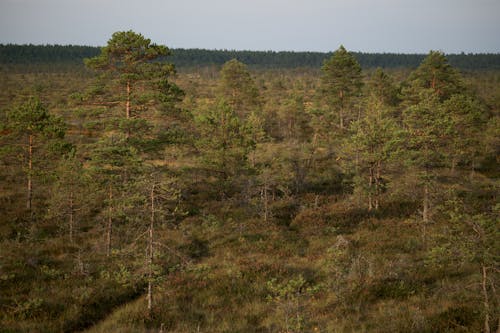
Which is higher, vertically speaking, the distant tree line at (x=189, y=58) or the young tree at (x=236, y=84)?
the distant tree line at (x=189, y=58)

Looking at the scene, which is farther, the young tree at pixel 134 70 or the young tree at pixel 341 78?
the young tree at pixel 341 78

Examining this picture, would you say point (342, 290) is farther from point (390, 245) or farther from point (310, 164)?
point (310, 164)

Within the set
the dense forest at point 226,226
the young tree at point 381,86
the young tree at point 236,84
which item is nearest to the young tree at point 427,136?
the dense forest at point 226,226

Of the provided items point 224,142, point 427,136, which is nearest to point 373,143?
point 427,136

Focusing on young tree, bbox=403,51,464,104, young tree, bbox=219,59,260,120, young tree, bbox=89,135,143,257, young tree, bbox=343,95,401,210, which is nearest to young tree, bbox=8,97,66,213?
young tree, bbox=89,135,143,257

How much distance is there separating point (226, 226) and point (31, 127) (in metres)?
13.4

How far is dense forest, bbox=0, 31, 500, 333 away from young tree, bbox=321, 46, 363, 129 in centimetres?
1031

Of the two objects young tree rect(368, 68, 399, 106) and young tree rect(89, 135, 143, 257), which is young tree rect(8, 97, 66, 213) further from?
young tree rect(368, 68, 399, 106)

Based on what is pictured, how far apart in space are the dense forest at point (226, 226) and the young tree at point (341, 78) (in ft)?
33.8

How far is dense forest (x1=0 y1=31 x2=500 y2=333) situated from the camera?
10.5m

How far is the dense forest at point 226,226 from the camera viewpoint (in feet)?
34.5

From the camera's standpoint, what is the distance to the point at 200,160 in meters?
23.6

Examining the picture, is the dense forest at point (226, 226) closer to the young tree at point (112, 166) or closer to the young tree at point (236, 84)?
the young tree at point (112, 166)

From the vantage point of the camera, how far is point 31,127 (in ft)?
71.9
